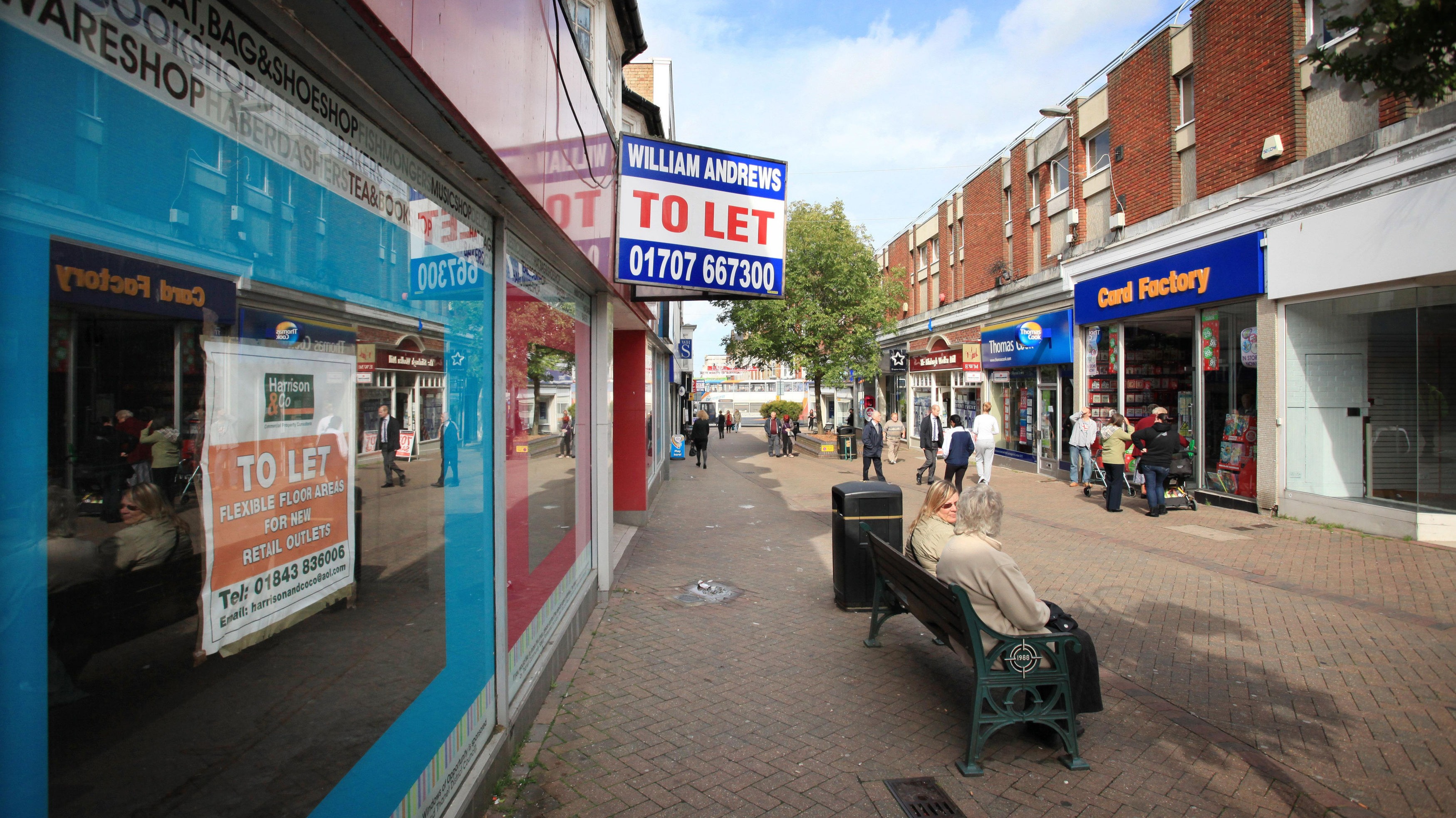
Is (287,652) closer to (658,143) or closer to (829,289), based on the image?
(658,143)

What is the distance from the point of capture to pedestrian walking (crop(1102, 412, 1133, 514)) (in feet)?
38.7

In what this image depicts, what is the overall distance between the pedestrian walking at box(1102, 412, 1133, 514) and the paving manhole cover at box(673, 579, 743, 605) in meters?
7.45

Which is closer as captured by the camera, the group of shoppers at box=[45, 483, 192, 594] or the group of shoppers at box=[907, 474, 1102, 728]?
the group of shoppers at box=[45, 483, 192, 594]

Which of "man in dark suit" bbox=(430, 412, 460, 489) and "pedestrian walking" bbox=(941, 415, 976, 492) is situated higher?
"man in dark suit" bbox=(430, 412, 460, 489)

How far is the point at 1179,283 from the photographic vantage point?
42.2 feet

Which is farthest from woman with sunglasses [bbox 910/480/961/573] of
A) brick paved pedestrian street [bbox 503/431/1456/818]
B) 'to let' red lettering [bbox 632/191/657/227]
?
'to let' red lettering [bbox 632/191/657/227]

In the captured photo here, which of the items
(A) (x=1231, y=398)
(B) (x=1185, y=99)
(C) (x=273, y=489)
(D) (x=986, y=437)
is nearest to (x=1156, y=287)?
(A) (x=1231, y=398)

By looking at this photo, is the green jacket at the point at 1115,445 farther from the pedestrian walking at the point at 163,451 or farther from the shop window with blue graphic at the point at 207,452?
the pedestrian walking at the point at 163,451

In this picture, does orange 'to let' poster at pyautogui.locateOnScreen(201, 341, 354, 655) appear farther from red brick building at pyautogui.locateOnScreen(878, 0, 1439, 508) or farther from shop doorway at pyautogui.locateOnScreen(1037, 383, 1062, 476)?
shop doorway at pyautogui.locateOnScreen(1037, 383, 1062, 476)

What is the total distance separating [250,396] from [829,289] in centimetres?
2690

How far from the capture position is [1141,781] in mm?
3658

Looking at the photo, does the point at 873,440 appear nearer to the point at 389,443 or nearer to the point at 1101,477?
the point at 1101,477

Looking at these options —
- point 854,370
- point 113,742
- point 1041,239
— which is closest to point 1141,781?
point 113,742

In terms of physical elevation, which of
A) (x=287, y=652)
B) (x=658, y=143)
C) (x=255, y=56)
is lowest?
(x=287, y=652)
